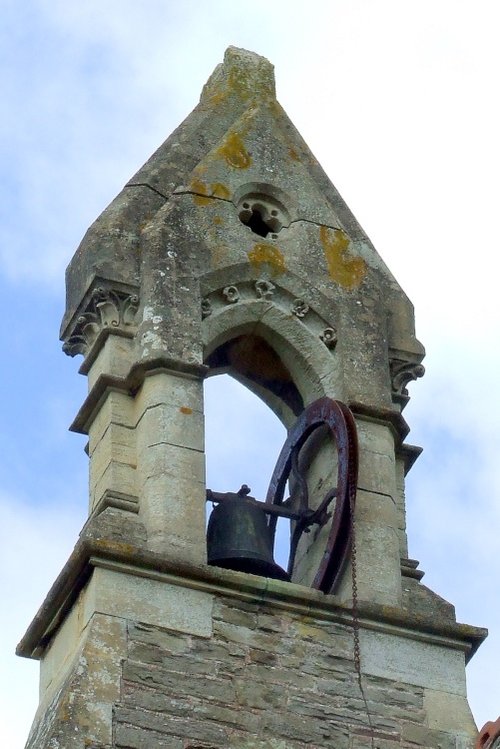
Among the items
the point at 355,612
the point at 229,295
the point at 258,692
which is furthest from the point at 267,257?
the point at 258,692

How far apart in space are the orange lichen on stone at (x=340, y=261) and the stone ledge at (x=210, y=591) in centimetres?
236

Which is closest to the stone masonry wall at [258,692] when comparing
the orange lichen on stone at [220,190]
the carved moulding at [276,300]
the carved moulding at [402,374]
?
the carved moulding at [402,374]

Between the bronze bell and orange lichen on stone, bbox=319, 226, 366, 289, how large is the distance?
1577 mm

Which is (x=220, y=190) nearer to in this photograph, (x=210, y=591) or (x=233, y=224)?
(x=233, y=224)

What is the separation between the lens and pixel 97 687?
491 inches

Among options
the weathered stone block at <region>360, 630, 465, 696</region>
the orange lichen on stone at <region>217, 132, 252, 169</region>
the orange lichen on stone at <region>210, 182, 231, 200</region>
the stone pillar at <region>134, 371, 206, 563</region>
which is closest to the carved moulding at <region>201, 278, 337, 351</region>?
the orange lichen on stone at <region>210, 182, 231, 200</region>

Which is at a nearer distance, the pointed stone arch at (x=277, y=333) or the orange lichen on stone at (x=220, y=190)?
the pointed stone arch at (x=277, y=333)

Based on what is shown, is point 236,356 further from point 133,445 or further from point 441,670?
point 441,670

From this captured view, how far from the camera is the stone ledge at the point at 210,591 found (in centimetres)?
1302

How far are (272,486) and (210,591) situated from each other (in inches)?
71.0

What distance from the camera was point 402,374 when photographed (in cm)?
1495

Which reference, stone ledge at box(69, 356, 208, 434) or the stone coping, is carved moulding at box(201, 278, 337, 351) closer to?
A: stone ledge at box(69, 356, 208, 434)

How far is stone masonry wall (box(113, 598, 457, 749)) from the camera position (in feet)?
41.0

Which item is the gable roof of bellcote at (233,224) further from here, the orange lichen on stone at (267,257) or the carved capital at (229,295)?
the carved capital at (229,295)
